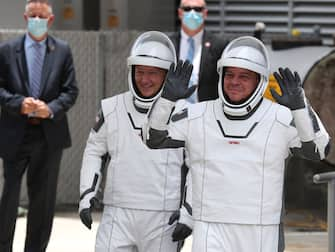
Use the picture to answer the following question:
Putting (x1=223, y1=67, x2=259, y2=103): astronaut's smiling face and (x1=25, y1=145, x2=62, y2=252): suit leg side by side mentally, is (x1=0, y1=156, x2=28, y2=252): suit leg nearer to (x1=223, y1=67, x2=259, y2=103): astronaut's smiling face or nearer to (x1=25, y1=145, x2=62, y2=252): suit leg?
(x1=25, y1=145, x2=62, y2=252): suit leg

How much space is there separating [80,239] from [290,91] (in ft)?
15.6

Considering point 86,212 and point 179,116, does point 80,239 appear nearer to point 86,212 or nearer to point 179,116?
point 86,212

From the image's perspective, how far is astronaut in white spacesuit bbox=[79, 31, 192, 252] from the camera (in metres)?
6.00

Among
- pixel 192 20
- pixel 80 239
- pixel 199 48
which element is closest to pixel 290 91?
pixel 199 48

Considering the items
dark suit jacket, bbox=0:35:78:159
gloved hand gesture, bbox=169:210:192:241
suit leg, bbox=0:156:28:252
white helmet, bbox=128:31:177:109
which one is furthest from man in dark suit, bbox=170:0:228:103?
gloved hand gesture, bbox=169:210:192:241

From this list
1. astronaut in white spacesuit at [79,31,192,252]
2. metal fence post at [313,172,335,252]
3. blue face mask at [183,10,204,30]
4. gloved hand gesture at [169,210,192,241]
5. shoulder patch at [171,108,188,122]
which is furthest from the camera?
blue face mask at [183,10,204,30]

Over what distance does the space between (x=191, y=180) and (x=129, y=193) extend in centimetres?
48

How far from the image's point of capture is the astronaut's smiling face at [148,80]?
20.0 ft

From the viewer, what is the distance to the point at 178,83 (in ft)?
18.0

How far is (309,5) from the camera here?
13.3 meters

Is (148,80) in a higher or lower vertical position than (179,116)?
higher

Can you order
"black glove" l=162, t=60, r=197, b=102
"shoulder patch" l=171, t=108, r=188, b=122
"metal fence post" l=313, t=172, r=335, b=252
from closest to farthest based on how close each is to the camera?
"black glove" l=162, t=60, r=197, b=102, "shoulder patch" l=171, t=108, r=188, b=122, "metal fence post" l=313, t=172, r=335, b=252

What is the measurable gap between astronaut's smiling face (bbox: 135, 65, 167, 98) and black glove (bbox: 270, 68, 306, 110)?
2.98ft

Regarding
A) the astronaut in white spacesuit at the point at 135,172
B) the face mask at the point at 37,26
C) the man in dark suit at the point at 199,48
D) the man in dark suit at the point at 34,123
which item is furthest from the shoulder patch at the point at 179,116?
the man in dark suit at the point at 199,48
